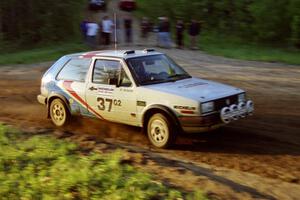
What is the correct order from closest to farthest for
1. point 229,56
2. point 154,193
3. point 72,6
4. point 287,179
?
point 154,193
point 287,179
point 229,56
point 72,6

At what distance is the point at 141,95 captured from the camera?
31.8ft

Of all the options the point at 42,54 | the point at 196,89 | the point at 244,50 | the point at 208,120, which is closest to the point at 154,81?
the point at 196,89

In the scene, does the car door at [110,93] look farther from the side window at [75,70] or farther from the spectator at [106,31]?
the spectator at [106,31]

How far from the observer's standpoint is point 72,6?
104 ft

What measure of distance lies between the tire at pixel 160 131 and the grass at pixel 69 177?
1254 mm


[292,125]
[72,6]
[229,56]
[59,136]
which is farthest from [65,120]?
[72,6]

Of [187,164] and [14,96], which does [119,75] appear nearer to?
[187,164]

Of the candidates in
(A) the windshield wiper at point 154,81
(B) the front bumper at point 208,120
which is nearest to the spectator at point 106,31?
(A) the windshield wiper at point 154,81

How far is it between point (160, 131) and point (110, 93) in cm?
137

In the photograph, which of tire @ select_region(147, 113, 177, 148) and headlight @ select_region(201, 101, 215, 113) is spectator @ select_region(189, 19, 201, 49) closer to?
tire @ select_region(147, 113, 177, 148)

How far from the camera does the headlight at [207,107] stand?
9.02 m

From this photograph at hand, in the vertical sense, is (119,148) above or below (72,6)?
below

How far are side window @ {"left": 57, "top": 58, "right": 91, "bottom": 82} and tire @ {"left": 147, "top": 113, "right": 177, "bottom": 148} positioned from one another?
6.54ft

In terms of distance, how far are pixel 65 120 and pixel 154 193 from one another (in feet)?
17.4
